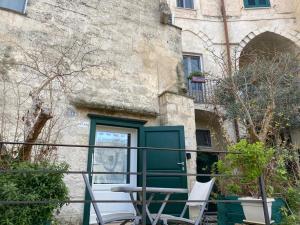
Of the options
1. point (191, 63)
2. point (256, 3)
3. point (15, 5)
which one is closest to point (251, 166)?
point (15, 5)

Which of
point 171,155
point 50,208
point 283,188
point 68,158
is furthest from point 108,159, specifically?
point 283,188

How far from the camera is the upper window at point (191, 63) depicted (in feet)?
37.6

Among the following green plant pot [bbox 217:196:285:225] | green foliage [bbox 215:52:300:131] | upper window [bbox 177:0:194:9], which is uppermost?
upper window [bbox 177:0:194:9]

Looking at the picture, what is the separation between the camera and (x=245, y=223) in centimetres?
394

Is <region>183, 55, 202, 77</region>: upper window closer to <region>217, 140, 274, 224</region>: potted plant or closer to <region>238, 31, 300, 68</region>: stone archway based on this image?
<region>238, 31, 300, 68</region>: stone archway

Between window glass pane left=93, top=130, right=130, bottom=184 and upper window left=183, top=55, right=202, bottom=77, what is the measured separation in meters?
6.03

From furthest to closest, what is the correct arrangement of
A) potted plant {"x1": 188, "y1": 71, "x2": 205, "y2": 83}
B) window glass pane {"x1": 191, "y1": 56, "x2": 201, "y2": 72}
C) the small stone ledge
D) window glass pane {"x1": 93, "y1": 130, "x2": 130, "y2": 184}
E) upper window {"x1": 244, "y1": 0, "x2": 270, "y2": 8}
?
1. upper window {"x1": 244, "y1": 0, "x2": 270, "y2": 8}
2. window glass pane {"x1": 191, "y1": 56, "x2": 201, "y2": 72}
3. potted plant {"x1": 188, "y1": 71, "x2": 205, "y2": 83}
4. window glass pane {"x1": 93, "y1": 130, "x2": 130, "y2": 184}
5. the small stone ledge

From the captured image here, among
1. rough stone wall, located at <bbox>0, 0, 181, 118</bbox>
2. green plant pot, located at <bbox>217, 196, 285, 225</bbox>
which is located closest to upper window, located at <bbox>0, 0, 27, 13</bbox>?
rough stone wall, located at <bbox>0, 0, 181, 118</bbox>

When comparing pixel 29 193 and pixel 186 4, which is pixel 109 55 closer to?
pixel 29 193

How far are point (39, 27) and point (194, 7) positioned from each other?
8.61 meters

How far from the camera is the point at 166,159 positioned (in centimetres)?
592

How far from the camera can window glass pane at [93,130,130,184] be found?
5906 millimetres

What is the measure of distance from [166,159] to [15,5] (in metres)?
4.82

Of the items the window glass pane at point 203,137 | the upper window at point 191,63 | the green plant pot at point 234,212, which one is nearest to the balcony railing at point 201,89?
the upper window at point 191,63
